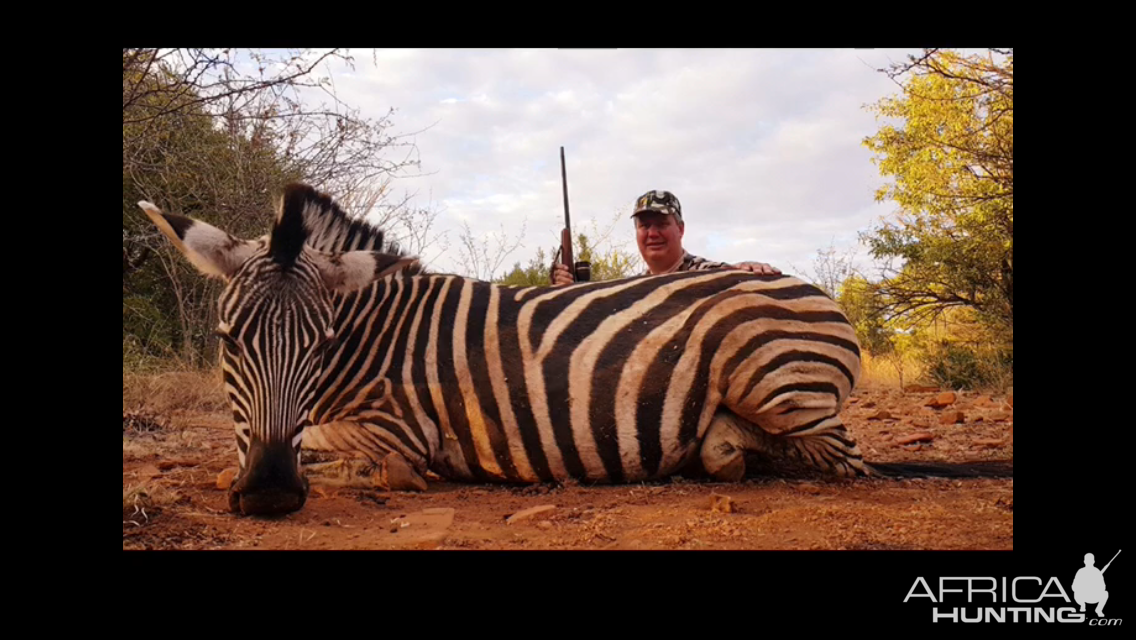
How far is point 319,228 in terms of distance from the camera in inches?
141

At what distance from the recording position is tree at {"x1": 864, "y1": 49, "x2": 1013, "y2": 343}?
8.27 meters

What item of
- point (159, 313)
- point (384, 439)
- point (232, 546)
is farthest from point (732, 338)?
point (159, 313)

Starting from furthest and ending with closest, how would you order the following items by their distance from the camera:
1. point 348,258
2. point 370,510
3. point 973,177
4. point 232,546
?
point 973,177 < point 348,258 < point 370,510 < point 232,546

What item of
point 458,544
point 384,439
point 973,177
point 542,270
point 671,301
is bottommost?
point 458,544

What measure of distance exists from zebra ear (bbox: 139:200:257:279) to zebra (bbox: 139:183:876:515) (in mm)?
149

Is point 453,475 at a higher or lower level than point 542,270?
lower

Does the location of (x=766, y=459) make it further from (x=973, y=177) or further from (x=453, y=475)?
(x=973, y=177)

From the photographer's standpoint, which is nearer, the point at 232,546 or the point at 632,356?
the point at 232,546

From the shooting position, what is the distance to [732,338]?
3402mm

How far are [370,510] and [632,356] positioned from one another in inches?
52.8

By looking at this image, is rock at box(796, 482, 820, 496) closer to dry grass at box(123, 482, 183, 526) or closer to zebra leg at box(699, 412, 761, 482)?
zebra leg at box(699, 412, 761, 482)

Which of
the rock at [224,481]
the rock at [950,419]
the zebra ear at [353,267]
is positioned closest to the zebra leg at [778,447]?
the zebra ear at [353,267]

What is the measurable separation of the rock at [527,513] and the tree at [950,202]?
6.62 meters
